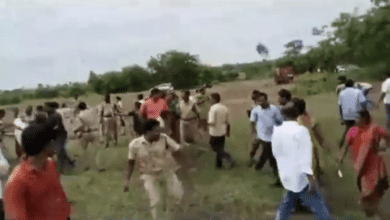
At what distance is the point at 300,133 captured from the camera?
20.5 feet

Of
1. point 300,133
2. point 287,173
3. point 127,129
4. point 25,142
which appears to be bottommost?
point 127,129

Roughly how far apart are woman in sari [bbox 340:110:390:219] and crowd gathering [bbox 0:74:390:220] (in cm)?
1

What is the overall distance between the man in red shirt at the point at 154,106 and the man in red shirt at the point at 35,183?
9036mm

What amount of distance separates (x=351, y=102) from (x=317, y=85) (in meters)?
34.5

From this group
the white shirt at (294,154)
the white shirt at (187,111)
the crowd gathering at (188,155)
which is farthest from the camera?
the white shirt at (187,111)

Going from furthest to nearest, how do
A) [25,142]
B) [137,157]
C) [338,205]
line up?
[338,205], [137,157], [25,142]

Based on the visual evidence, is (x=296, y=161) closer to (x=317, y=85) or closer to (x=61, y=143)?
(x=61, y=143)

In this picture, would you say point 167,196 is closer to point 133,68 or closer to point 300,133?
point 300,133

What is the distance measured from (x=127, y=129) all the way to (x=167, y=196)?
1703 centimetres

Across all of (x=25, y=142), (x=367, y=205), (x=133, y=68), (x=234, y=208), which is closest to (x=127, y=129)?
(x=234, y=208)

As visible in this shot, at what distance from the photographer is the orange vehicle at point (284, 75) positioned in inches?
2282

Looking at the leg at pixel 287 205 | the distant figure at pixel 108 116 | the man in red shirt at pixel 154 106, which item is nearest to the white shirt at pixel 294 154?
the leg at pixel 287 205

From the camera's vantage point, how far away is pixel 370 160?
768cm

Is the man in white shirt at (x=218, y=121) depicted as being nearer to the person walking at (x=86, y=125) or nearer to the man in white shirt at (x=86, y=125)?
the person walking at (x=86, y=125)
